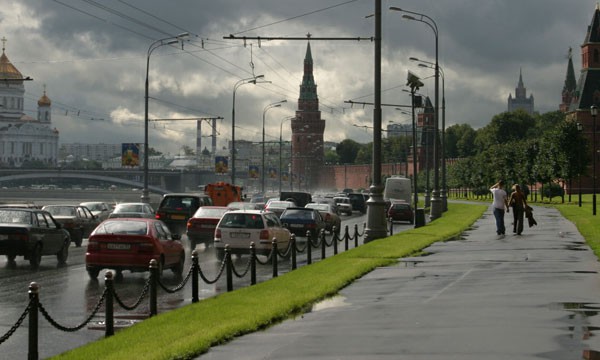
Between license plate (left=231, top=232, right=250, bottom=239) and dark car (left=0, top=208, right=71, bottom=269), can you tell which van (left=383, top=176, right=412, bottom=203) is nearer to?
license plate (left=231, top=232, right=250, bottom=239)

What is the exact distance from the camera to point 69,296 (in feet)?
60.4

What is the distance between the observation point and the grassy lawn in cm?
1152

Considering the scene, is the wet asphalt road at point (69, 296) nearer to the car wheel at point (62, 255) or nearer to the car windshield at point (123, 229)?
the car wheel at point (62, 255)

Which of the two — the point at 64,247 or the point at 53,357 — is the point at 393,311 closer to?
the point at 53,357

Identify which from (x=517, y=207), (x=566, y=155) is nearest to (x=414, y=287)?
(x=517, y=207)

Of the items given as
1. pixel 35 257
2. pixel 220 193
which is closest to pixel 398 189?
pixel 220 193

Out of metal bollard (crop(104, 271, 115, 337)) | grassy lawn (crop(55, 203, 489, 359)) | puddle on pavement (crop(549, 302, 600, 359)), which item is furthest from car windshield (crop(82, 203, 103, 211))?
puddle on pavement (crop(549, 302, 600, 359))

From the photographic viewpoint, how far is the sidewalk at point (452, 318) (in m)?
10.9

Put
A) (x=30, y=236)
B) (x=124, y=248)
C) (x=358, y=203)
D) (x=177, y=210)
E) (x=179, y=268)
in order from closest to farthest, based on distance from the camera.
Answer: (x=124, y=248), (x=179, y=268), (x=30, y=236), (x=177, y=210), (x=358, y=203)

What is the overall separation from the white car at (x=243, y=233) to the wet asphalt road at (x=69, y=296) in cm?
46

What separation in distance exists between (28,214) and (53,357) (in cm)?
1491

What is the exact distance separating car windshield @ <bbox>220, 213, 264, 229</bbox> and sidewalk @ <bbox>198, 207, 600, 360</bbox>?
706 cm

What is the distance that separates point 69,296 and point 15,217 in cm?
772

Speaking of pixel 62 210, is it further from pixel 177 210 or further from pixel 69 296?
pixel 69 296
